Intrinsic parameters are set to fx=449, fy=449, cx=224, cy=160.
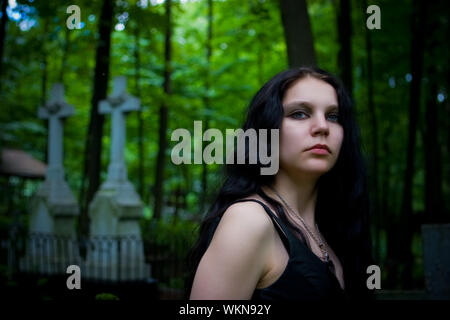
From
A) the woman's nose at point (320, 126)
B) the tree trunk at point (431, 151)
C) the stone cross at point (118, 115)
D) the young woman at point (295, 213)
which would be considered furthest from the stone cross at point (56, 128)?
the woman's nose at point (320, 126)

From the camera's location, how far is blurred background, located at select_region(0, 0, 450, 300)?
21.4 ft

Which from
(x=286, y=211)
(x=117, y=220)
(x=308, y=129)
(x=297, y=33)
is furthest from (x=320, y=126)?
(x=117, y=220)

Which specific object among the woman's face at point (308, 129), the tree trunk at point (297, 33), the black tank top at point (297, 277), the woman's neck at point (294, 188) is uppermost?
the tree trunk at point (297, 33)

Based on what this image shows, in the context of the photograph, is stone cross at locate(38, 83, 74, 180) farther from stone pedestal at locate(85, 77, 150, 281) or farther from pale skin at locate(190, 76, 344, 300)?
pale skin at locate(190, 76, 344, 300)

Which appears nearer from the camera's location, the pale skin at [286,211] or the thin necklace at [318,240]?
the pale skin at [286,211]

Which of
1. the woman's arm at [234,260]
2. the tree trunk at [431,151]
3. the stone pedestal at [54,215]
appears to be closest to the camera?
the woman's arm at [234,260]

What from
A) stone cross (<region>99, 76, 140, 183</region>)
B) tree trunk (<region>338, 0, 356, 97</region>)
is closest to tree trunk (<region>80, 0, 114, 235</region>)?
stone cross (<region>99, 76, 140, 183</region>)

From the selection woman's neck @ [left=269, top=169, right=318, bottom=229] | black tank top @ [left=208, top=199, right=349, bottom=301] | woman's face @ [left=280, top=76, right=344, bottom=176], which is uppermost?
woman's face @ [left=280, top=76, right=344, bottom=176]

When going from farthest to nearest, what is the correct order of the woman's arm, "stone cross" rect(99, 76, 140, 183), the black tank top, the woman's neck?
"stone cross" rect(99, 76, 140, 183) < the woman's neck < the black tank top < the woman's arm

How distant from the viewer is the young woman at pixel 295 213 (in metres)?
1.51

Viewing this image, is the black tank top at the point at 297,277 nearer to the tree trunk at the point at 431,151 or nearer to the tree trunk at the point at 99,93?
the tree trunk at the point at 431,151

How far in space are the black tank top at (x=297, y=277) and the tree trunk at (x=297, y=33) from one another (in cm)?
331
